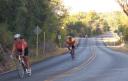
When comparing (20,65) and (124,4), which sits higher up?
(124,4)

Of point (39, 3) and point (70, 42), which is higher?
point (39, 3)

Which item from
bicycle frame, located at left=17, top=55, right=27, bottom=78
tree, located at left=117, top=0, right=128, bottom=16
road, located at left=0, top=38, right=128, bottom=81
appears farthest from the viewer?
tree, located at left=117, top=0, right=128, bottom=16

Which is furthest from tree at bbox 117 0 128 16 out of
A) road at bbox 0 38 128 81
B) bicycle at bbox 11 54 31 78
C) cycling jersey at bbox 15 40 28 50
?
cycling jersey at bbox 15 40 28 50

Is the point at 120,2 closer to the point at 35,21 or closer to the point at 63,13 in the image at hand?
the point at 63,13

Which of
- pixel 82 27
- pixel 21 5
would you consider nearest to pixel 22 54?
pixel 21 5

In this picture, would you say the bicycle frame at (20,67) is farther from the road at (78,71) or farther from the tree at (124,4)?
the tree at (124,4)

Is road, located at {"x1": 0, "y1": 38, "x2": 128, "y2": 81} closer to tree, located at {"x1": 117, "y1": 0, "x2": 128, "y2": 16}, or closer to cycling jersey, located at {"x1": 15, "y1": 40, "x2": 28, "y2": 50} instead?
cycling jersey, located at {"x1": 15, "y1": 40, "x2": 28, "y2": 50}

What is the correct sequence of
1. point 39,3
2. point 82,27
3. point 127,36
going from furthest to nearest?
point 82,27 < point 127,36 < point 39,3

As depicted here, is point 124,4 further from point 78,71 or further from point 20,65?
point 20,65

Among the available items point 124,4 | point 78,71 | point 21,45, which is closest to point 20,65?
point 21,45

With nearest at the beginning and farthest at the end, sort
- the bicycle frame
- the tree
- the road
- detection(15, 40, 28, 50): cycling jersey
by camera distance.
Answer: the road → detection(15, 40, 28, 50): cycling jersey → the bicycle frame → the tree

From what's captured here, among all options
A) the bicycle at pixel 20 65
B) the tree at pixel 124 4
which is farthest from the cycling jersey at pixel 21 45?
the tree at pixel 124 4

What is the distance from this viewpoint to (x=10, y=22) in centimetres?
3350

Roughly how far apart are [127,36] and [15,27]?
201 feet
